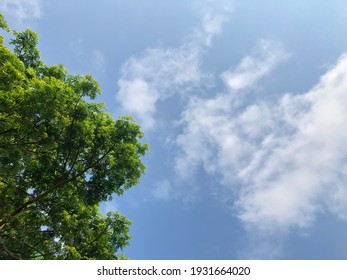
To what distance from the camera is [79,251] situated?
44.6 ft

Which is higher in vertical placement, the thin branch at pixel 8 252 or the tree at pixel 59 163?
the tree at pixel 59 163

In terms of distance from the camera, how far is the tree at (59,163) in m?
11.7

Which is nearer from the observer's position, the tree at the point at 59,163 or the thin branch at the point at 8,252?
the tree at the point at 59,163

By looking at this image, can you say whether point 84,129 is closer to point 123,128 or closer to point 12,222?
point 123,128

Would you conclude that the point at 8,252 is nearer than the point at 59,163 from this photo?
Yes

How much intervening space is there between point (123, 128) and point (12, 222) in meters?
6.99

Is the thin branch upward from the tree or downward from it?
downward

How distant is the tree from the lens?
11.7m

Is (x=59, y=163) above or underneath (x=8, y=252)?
above

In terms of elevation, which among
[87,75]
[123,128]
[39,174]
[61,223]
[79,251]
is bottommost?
[79,251]

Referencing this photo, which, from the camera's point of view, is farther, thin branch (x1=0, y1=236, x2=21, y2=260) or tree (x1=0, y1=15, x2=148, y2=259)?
thin branch (x1=0, y1=236, x2=21, y2=260)

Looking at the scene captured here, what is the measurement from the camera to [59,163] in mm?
14016
